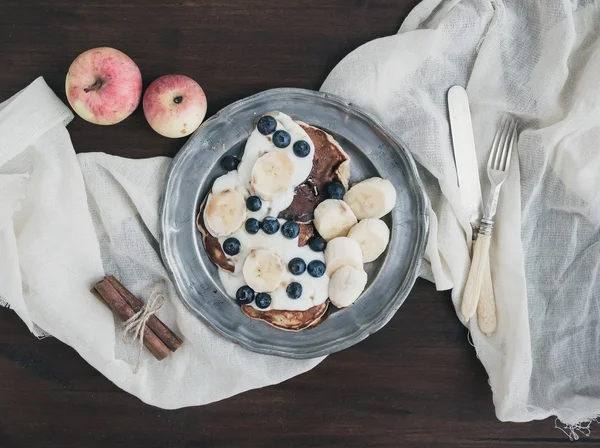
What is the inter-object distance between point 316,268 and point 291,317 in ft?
0.42

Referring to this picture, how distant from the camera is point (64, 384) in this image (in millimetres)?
1363

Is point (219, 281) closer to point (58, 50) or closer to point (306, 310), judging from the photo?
point (306, 310)

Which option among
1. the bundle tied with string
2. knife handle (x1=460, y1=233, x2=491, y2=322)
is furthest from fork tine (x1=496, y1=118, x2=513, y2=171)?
the bundle tied with string

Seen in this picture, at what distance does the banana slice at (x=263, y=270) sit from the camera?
1251mm

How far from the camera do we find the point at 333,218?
1.26 m

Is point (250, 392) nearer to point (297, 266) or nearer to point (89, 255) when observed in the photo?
point (297, 266)

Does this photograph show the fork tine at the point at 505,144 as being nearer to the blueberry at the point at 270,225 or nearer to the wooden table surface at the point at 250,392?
the wooden table surface at the point at 250,392

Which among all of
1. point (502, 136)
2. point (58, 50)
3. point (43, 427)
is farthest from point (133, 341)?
point (502, 136)

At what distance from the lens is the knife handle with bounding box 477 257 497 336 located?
132 cm

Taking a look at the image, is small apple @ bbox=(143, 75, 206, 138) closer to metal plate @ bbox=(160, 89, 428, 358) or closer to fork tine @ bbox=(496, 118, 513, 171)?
metal plate @ bbox=(160, 89, 428, 358)

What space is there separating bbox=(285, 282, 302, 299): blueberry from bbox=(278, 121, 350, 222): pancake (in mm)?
145

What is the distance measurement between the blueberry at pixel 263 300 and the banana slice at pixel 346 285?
136 mm

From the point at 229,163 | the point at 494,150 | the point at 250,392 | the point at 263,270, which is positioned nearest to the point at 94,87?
the point at 229,163

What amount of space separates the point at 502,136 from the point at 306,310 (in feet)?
1.92
